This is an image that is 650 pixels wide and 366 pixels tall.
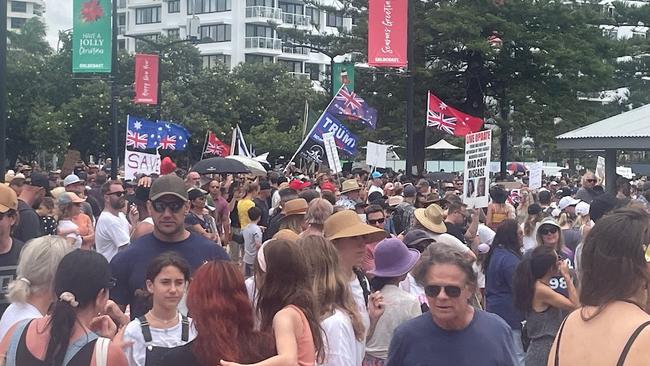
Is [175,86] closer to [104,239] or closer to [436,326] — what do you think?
[104,239]

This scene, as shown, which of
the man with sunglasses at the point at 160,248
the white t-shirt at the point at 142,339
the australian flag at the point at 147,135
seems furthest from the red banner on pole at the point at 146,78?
the white t-shirt at the point at 142,339

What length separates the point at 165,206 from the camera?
235 inches

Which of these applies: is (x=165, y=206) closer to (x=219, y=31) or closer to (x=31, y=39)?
(x=219, y=31)

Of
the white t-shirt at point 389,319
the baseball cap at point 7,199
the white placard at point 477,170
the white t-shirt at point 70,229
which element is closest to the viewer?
the white t-shirt at point 389,319

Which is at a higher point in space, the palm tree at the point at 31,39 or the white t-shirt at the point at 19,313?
the palm tree at the point at 31,39

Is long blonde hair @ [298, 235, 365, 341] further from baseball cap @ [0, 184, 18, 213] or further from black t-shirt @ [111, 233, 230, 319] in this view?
baseball cap @ [0, 184, 18, 213]

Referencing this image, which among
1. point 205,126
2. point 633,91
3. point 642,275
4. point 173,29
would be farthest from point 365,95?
point 173,29

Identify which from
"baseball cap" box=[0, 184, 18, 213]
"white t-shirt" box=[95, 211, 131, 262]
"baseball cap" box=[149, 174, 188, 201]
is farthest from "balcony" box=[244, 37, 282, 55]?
"baseball cap" box=[149, 174, 188, 201]

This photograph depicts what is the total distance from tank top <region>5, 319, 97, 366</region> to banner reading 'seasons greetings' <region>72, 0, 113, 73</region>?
18529mm

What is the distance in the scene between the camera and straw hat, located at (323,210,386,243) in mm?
5812

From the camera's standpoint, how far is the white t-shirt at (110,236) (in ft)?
30.9

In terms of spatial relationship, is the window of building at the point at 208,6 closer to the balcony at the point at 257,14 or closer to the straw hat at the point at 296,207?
the balcony at the point at 257,14

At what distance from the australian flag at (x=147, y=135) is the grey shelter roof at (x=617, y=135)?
977 cm

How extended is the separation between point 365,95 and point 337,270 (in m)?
28.3
